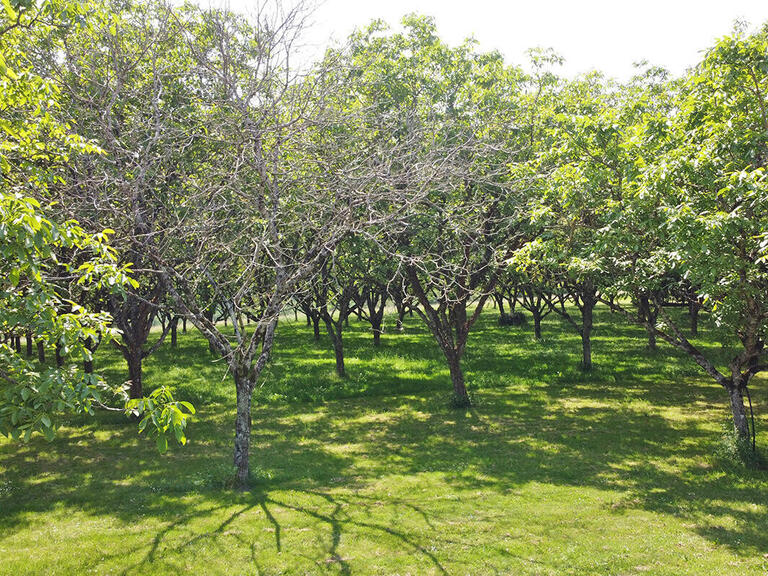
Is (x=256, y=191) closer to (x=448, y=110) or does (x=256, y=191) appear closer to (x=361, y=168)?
(x=361, y=168)

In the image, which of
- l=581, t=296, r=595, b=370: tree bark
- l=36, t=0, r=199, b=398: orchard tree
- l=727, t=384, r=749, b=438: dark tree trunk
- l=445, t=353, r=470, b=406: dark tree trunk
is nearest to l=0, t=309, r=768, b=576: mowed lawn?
l=445, t=353, r=470, b=406: dark tree trunk

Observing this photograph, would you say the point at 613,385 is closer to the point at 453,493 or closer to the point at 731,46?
the point at 453,493

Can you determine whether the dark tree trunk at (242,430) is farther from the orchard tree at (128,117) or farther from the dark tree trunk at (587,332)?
the dark tree trunk at (587,332)

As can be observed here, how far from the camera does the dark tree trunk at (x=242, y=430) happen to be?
13164 mm

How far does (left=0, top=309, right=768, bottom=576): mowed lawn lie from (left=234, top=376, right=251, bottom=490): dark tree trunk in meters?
0.43

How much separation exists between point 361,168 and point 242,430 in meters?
7.73

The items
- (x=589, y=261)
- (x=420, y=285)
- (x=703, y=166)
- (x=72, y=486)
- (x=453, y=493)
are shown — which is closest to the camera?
(x=703, y=166)

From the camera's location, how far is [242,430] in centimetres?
1338

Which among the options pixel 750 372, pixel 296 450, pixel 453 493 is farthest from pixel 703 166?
pixel 296 450

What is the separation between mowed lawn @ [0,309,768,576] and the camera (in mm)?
9828

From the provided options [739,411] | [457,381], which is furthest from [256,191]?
[739,411]

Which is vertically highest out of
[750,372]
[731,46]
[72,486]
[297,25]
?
[297,25]

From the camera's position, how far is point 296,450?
1702 centimetres

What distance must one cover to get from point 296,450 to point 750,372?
13289 mm
